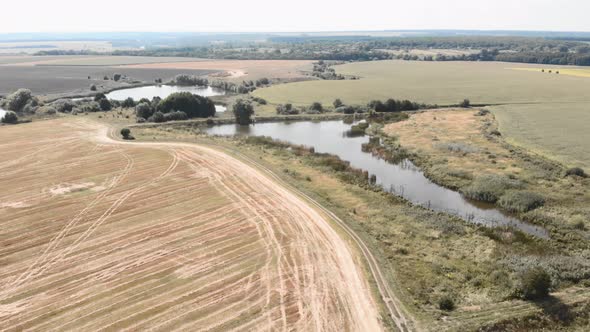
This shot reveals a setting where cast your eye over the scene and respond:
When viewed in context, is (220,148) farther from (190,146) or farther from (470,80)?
(470,80)

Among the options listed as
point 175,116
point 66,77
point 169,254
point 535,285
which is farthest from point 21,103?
point 535,285

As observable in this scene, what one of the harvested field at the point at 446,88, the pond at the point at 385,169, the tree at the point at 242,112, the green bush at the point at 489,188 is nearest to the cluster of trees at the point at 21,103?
the pond at the point at 385,169

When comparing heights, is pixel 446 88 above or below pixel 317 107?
above

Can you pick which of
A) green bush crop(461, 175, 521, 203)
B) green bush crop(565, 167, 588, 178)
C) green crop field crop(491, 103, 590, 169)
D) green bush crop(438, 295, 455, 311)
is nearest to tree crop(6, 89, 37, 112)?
green bush crop(461, 175, 521, 203)

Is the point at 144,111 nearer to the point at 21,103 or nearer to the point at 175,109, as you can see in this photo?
the point at 175,109

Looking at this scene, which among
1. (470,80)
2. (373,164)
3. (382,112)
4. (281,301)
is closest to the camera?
(281,301)

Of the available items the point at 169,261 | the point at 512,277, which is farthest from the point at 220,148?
the point at 512,277
